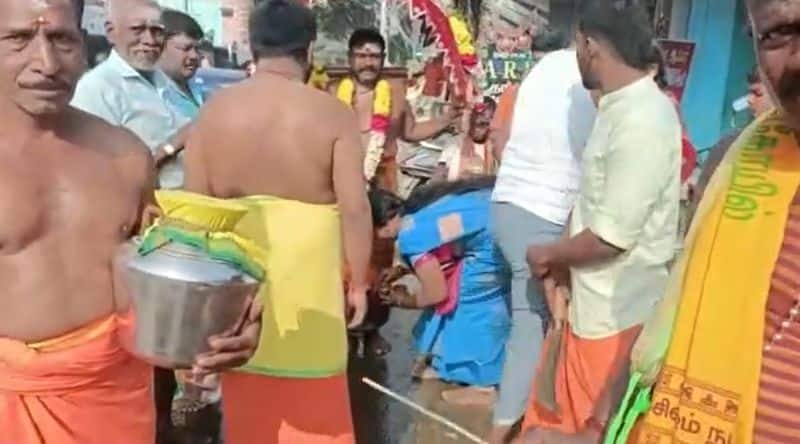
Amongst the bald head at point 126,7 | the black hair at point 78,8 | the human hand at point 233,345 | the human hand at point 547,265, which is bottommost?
the human hand at point 547,265

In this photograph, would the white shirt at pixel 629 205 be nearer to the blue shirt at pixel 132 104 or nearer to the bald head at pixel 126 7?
the blue shirt at pixel 132 104

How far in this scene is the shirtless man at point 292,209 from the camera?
12.7 ft

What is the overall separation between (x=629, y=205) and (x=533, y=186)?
3.56 feet

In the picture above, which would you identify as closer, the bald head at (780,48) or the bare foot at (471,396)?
the bald head at (780,48)

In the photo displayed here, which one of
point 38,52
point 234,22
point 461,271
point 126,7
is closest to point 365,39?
point 461,271

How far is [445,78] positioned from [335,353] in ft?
20.2

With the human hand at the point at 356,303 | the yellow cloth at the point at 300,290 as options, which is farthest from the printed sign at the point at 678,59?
the yellow cloth at the point at 300,290

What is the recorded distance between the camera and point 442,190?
612cm

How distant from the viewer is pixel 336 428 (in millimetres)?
3959

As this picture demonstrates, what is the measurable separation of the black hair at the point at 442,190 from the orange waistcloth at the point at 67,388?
11.0 feet

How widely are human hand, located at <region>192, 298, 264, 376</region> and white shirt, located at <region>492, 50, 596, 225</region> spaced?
238 cm

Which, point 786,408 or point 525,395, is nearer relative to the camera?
point 786,408

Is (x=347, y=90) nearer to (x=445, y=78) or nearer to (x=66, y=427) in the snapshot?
(x=445, y=78)

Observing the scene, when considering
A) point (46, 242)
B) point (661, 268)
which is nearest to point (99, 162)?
point (46, 242)
